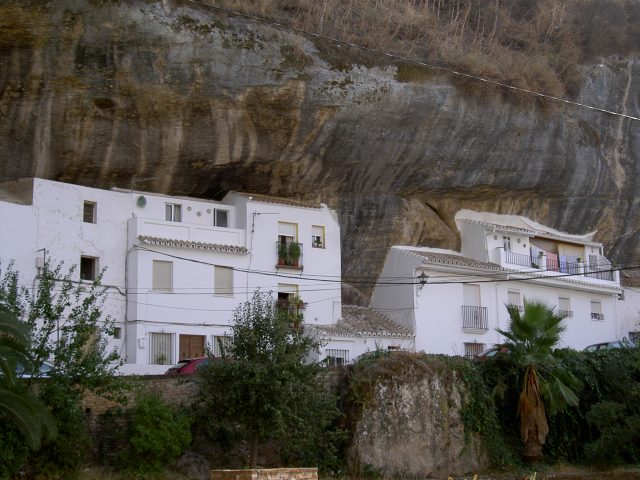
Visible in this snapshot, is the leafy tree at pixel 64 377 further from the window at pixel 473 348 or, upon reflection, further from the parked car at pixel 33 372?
the window at pixel 473 348

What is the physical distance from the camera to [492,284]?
37.7m

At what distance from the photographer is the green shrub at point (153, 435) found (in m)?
21.1

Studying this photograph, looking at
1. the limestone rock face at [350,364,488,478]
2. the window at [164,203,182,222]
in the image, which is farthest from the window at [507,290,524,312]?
the window at [164,203,182,222]

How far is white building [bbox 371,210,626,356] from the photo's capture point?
3584 cm

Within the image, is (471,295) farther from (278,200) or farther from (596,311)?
(278,200)

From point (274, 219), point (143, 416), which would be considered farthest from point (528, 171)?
point (143, 416)

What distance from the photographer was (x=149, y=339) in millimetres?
30578

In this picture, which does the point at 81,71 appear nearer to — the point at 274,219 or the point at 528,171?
the point at 274,219

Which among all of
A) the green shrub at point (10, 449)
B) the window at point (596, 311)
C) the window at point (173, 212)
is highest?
the window at point (173, 212)

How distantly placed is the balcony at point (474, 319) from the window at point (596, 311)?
22.8 ft

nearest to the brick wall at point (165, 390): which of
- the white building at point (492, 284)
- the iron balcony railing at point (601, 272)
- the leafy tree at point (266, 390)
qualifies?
the leafy tree at point (266, 390)

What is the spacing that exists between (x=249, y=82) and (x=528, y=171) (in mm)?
12697

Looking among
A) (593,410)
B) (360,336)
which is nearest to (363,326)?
(360,336)

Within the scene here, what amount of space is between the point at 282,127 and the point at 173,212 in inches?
179
